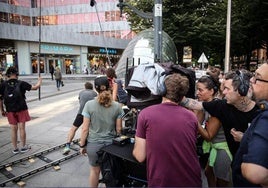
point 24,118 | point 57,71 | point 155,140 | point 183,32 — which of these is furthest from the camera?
point 57,71

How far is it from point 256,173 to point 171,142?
2.52 feet

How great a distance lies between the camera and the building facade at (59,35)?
1453 inches

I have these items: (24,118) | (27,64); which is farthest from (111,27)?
(24,118)

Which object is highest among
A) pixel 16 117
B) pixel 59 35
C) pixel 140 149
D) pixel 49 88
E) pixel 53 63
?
pixel 59 35

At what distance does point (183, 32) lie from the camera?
16359mm

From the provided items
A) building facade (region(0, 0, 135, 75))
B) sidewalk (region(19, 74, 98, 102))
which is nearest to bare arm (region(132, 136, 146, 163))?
sidewalk (region(19, 74, 98, 102))

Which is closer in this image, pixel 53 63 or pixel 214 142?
pixel 214 142

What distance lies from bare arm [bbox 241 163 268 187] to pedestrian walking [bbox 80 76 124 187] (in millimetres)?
2366

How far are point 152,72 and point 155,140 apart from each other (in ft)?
3.20

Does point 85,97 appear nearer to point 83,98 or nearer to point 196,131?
point 83,98

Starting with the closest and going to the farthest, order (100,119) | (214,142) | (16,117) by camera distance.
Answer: (214,142), (100,119), (16,117)

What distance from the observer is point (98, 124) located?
3.89 metres

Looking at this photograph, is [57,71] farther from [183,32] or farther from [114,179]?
[114,179]

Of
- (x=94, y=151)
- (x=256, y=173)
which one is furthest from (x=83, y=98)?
(x=256, y=173)
